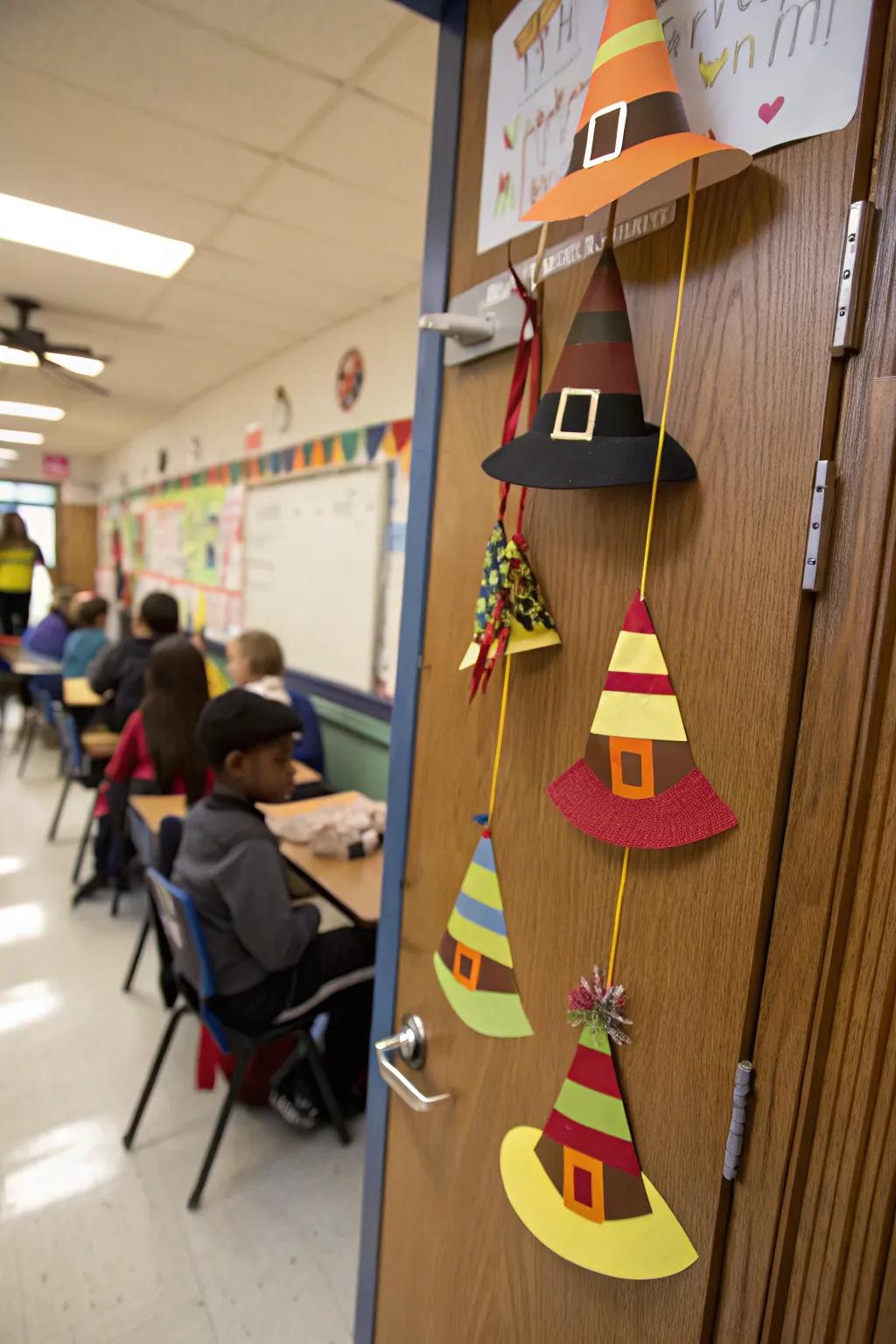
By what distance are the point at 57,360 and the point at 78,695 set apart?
1.99 meters

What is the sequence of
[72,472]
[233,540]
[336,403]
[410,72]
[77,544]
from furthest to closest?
1. [77,544]
2. [72,472]
3. [233,540]
4. [336,403]
5. [410,72]

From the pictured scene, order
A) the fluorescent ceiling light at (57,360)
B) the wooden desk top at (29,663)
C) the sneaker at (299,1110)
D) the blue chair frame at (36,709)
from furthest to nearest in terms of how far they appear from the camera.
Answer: the wooden desk top at (29,663)
the blue chair frame at (36,709)
the fluorescent ceiling light at (57,360)
the sneaker at (299,1110)

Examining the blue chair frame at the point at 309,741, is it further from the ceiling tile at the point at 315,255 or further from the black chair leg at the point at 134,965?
the ceiling tile at the point at 315,255

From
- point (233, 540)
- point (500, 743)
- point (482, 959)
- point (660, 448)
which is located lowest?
point (482, 959)

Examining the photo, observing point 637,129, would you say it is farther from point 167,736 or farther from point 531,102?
point 167,736

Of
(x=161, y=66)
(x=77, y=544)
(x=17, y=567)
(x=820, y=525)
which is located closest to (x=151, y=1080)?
(x=820, y=525)

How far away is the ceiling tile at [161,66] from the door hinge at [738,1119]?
2145 mm

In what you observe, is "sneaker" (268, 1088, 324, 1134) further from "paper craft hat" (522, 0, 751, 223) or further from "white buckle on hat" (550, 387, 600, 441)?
"paper craft hat" (522, 0, 751, 223)

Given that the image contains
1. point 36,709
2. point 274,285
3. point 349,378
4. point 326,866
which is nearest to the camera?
point 326,866

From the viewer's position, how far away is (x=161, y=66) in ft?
5.56

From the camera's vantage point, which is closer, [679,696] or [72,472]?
[679,696]

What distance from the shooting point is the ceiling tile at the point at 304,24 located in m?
1.48

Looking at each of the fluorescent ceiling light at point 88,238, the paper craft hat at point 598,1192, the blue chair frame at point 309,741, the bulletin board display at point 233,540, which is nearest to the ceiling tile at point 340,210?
the fluorescent ceiling light at point 88,238

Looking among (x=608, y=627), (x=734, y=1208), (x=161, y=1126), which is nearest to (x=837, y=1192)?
(x=734, y=1208)
